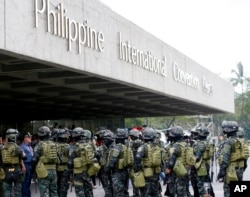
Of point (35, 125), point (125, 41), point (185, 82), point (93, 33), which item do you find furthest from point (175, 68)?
point (35, 125)

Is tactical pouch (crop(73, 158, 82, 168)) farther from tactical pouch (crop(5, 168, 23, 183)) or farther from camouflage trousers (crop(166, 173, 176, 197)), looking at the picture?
camouflage trousers (crop(166, 173, 176, 197))

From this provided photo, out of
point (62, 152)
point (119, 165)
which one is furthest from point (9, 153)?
point (119, 165)

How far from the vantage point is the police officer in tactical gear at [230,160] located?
10.6 metres

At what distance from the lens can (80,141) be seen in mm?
12086

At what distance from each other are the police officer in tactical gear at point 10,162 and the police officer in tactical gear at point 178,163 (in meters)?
3.28

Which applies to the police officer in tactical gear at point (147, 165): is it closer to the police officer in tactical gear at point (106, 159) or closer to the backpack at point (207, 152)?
the police officer in tactical gear at point (106, 159)

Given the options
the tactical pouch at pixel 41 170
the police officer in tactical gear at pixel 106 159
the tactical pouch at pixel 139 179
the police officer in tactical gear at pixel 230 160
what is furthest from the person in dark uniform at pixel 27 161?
the police officer in tactical gear at pixel 230 160

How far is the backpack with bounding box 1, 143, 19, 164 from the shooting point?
1191cm

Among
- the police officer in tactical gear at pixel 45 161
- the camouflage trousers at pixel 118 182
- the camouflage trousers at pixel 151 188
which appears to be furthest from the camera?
the camouflage trousers at pixel 118 182

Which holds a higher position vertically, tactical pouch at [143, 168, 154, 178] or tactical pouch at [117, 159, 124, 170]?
tactical pouch at [117, 159, 124, 170]

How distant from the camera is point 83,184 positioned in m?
12.2

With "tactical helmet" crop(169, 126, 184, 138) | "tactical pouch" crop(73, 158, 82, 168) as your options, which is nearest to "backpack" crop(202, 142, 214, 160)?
"tactical helmet" crop(169, 126, 184, 138)

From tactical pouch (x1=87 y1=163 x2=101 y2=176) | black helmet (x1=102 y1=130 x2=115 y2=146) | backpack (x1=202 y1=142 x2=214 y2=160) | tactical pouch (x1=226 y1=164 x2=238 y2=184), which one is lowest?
tactical pouch (x1=226 y1=164 x2=238 y2=184)

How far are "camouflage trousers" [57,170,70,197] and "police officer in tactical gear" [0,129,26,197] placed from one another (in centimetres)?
116
